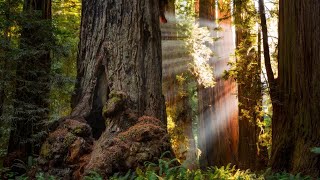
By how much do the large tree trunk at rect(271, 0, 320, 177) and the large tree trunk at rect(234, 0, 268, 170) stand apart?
2675 millimetres

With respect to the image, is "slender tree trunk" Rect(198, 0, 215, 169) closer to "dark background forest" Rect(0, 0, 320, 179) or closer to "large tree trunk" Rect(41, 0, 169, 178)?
"dark background forest" Rect(0, 0, 320, 179)

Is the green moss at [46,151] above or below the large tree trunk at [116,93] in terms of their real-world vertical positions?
below

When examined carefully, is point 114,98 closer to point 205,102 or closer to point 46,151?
point 46,151

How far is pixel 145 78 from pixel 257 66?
19.3 feet

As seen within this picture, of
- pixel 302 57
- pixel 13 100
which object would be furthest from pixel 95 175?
pixel 302 57

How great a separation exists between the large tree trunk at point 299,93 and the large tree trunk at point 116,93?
96.8 inches

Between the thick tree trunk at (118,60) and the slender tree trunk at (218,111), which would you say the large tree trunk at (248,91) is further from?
the thick tree trunk at (118,60)

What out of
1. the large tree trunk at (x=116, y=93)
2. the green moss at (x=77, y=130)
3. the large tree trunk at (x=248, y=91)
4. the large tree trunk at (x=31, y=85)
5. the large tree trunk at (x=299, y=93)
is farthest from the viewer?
the large tree trunk at (x=248, y=91)

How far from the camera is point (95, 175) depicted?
15.4ft

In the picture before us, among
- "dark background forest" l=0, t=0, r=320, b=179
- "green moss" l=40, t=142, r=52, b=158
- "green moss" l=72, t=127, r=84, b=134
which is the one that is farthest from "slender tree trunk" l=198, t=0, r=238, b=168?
"green moss" l=40, t=142, r=52, b=158

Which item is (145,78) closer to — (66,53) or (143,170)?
(143,170)

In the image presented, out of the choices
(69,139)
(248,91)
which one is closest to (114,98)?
(69,139)

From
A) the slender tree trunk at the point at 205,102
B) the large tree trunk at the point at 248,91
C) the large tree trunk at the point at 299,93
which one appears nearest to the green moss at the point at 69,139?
the large tree trunk at the point at 299,93

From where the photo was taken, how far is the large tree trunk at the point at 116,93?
521 centimetres
